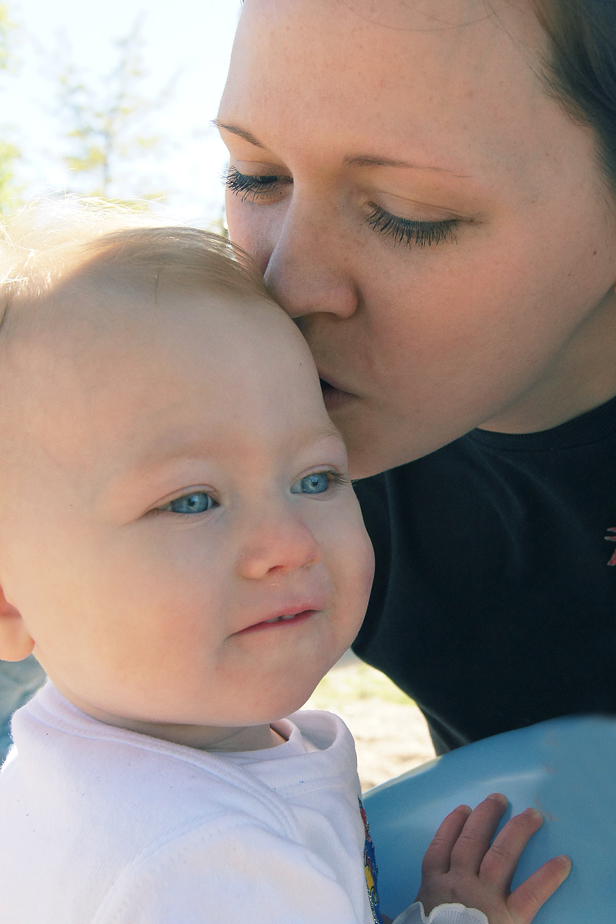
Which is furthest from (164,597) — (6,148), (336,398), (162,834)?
(6,148)

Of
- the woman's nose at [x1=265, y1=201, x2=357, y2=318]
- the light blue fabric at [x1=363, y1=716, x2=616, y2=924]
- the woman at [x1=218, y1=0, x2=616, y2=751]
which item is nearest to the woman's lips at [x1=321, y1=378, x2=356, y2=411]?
the woman at [x1=218, y1=0, x2=616, y2=751]

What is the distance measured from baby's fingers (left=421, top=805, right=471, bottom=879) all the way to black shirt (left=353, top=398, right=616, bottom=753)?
0.40 metres

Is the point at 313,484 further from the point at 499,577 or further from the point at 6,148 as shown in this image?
the point at 6,148

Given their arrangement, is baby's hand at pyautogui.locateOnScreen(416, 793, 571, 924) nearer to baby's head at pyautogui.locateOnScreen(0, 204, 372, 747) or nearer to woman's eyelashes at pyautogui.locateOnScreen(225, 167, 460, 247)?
baby's head at pyautogui.locateOnScreen(0, 204, 372, 747)

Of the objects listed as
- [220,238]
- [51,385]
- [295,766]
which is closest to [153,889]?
[295,766]

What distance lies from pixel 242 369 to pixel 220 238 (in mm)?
366

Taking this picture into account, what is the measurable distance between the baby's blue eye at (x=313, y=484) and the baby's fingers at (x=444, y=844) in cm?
67

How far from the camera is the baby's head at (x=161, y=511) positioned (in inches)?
43.8

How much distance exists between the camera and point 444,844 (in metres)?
1.50

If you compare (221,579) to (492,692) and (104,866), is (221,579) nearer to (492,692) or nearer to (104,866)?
(104,866)

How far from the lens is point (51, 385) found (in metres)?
1.16

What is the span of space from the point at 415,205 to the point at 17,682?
1471 mm

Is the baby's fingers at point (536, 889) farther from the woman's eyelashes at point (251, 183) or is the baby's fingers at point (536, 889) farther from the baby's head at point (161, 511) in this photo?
the woman's eyelashes at point (251, 183)

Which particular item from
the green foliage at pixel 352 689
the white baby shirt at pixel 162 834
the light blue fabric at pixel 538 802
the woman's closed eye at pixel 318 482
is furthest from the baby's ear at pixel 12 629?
the green foliage at pixel 352 689
